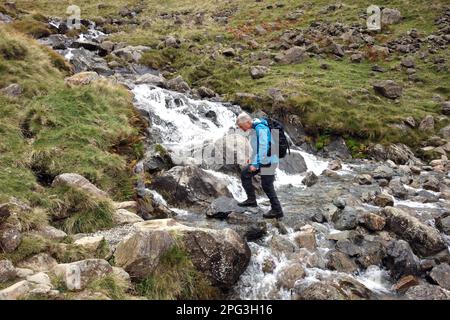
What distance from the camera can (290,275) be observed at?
9102 millimetres

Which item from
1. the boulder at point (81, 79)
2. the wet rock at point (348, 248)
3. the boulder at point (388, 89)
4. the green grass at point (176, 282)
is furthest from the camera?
the boulder at point (388, 89)

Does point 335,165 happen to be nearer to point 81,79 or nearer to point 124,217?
point 124,217

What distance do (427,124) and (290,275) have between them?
57.6 feet

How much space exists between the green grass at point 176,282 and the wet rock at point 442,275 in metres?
5.09

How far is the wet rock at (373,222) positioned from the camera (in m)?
11.5

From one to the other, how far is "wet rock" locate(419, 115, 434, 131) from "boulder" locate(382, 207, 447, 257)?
12980 mm

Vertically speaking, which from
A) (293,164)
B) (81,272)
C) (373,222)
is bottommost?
(293,164)

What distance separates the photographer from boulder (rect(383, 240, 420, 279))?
31.5 feet

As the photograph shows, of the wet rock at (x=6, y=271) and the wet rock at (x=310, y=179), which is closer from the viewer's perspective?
the wet rock at (x=6, y=271)

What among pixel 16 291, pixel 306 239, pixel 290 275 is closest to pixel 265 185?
pixel 306 239

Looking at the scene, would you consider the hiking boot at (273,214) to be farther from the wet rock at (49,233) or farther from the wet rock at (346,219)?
the wet rock at (49,233)

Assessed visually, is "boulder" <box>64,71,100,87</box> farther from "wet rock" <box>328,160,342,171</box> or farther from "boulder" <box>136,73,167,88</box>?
"wet rock" <box>328,160,342,171</box>

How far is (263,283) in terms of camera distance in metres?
9.12

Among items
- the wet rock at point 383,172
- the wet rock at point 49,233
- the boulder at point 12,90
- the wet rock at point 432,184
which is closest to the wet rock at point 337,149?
the wet rock at point 383,172
